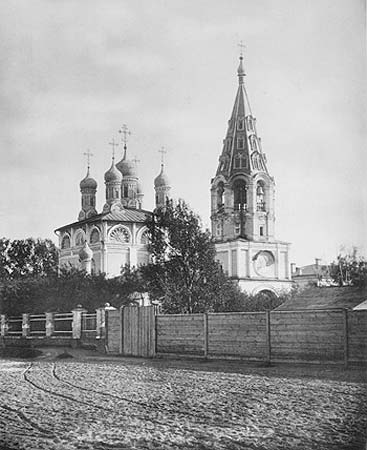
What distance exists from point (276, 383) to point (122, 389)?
2.76ft

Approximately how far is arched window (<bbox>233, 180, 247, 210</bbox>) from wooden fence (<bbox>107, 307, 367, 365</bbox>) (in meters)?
0.94

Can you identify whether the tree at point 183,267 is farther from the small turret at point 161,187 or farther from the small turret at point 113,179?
the small turret at point 113,179

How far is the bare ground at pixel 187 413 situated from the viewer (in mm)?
3053

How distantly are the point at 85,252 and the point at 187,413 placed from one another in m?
1.87

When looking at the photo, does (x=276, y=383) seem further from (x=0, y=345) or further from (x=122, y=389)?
(x=0, y=345)

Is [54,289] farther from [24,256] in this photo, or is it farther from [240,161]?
[240,161]

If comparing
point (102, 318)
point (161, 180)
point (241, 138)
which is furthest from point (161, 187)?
point (102, 318)

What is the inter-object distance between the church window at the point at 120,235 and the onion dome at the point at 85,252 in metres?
0.19

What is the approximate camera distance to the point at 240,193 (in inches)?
207

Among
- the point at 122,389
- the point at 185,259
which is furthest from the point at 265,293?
the point at 122,389

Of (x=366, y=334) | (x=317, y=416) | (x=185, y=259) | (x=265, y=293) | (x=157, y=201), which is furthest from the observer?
(x=265, y=293)

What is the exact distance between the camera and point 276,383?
158 inches

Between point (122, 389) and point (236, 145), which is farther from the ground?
point (236, 145)

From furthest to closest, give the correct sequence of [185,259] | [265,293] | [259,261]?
[265,293]
[259,261]
[185,259]
